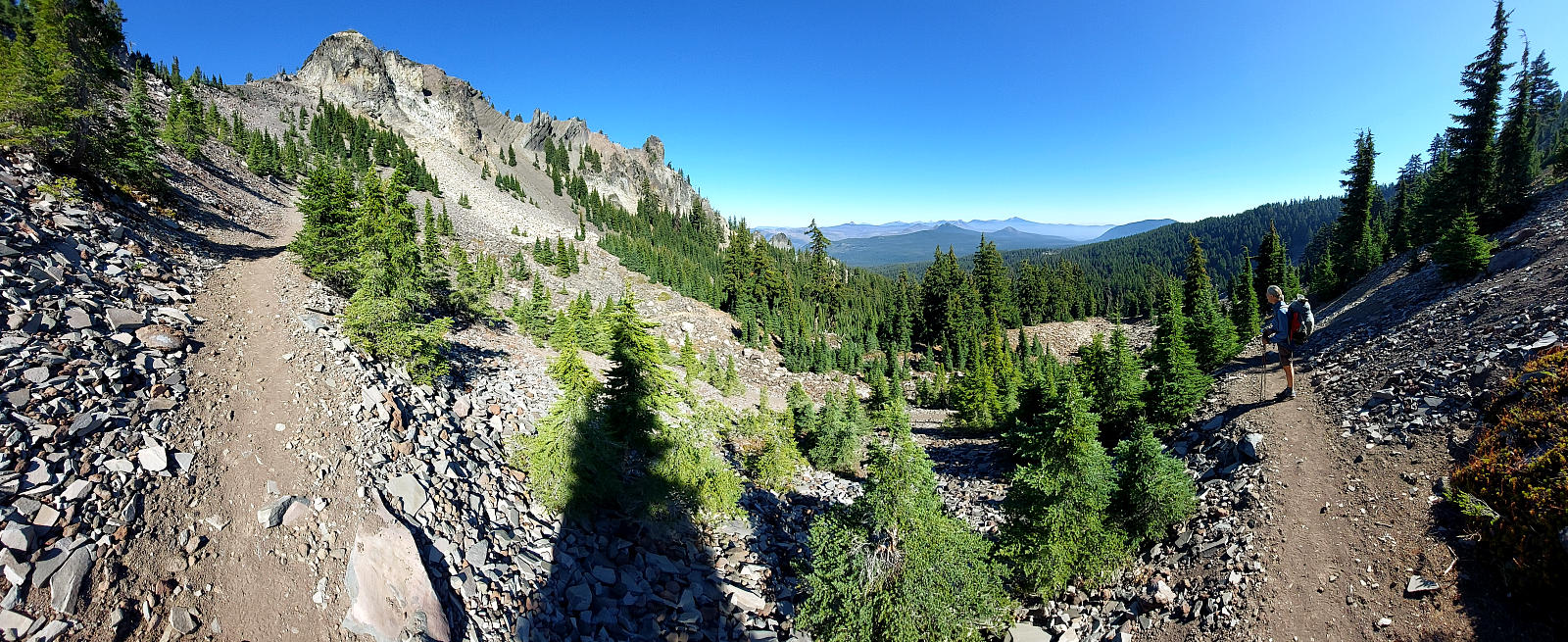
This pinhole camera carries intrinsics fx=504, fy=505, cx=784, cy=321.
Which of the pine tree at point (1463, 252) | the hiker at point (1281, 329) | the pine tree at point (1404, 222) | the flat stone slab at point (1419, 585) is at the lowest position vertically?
the flat stone slab at point (1419, 585)

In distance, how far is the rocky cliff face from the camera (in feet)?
306

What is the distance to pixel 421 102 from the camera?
100m

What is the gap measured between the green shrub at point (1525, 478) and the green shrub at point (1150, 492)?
4.19 meters

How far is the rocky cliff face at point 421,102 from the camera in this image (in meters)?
93.1

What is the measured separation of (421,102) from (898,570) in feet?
414

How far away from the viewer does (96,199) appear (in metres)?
16.9

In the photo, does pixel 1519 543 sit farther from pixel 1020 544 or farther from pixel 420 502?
pixel 420 502

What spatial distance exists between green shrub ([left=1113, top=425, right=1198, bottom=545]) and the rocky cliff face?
10462cm

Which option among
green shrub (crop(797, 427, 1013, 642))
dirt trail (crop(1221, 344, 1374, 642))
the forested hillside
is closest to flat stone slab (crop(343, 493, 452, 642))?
the forested hillside

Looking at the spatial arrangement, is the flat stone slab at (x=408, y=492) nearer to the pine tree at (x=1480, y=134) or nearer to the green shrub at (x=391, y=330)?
the green shrub at (x=391, y=330)

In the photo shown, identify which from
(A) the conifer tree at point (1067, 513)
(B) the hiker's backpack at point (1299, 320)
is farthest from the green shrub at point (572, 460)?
(B) the hiker's backpack at point (1299, 320)

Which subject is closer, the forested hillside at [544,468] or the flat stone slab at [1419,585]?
the flat stone slab at [1419,585]

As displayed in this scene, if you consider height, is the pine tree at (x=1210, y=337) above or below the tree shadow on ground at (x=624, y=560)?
above

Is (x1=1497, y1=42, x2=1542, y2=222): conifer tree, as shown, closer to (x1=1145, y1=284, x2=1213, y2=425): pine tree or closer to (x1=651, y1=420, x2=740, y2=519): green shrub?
(x1=1145, y1=284, x2=1213, y2=425): pine tree
